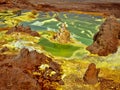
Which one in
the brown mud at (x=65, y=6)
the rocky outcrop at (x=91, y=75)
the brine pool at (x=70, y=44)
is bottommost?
the brown mud at (x=65, y=6)

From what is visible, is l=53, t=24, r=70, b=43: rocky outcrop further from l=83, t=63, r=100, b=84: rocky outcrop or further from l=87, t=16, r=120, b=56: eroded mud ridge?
l=83, t=63, r=100, b=84: rocky outcrop

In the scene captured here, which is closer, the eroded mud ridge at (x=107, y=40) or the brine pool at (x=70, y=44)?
the brine pool at (x=70, y=44)

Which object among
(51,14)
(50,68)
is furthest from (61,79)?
(51,14)

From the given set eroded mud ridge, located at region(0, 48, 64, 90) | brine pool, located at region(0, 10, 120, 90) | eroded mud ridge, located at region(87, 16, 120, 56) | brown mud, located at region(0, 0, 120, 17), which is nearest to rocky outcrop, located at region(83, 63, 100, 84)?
brine pool, located at region(0, 10, 120, 90)

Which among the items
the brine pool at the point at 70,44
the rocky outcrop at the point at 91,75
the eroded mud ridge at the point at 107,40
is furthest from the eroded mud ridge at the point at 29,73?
the eroded mud ridge at the point at 107,40

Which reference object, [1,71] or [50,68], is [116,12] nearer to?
[50,68]

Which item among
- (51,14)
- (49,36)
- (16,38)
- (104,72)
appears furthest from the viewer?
(51,14)

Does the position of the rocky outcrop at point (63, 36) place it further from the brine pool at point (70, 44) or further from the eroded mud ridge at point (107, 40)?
the eroded mud ridge at point (107, 40)
